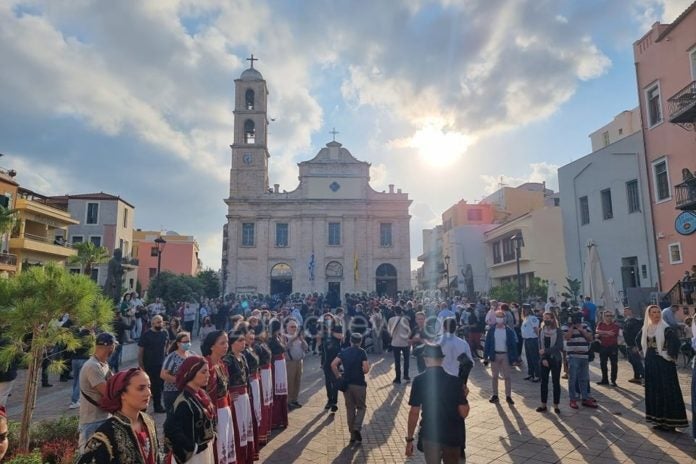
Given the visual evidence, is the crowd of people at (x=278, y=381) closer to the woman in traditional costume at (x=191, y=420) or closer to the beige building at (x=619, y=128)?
the woman in traditional costume at (x=191, y=420)

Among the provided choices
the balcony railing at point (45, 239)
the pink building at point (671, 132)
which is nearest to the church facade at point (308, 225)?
the balcony railing at point (45, 239)

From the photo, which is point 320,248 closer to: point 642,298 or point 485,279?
point 485,279

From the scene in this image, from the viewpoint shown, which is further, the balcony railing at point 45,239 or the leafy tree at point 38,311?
the balcony railing at point 45,239

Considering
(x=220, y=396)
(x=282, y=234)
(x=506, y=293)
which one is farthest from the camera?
(x=282, y=234)

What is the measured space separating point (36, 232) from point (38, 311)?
1290 inches

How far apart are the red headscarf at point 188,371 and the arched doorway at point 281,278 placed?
38734 millimetres

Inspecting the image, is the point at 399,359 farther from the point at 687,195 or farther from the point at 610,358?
the point at 687,195

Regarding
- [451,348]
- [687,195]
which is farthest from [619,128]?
[451,348]

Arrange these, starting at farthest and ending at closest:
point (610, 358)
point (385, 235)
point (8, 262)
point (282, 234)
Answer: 1. point (385, 235)
2. point (282, 234)
3. point (8, 262)
4. point (610, 358)

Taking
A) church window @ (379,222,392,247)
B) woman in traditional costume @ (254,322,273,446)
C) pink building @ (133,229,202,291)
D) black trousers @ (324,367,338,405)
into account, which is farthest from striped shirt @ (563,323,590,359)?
pink building @ (133,229,202,291)

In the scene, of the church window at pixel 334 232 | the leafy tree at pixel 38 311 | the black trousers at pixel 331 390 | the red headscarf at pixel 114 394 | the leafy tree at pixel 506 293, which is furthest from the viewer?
the church window at pixel 334 232

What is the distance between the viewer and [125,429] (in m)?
2.69

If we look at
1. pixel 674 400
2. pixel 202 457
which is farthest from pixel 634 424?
pixel 202 457

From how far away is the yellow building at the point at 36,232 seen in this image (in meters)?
28.0
